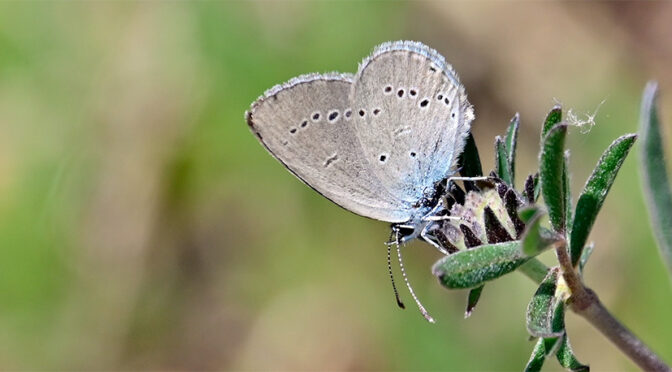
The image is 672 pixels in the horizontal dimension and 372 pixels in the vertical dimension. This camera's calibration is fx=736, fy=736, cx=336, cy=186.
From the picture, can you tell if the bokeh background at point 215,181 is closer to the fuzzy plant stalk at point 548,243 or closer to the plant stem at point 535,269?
the plant stem at point 535,269

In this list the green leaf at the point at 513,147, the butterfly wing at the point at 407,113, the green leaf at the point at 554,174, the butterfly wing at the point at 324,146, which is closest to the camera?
the green leaf at the point at 554,174

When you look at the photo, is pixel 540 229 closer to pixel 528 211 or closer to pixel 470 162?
pixel 528 211

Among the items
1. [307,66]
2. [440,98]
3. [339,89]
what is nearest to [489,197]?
[440,98]

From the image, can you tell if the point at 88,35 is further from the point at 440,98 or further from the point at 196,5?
the point at 440,98

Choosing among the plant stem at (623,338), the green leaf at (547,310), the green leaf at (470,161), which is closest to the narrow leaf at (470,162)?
the green leaf at (470,161)

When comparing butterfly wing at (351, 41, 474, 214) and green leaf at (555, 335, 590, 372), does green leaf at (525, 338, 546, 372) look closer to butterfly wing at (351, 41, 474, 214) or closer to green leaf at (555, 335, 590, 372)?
green leaf at (555, 335, 590, 372)

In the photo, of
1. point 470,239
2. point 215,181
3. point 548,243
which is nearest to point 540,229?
point 548,243

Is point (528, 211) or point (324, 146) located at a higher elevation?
point (324, 146)
